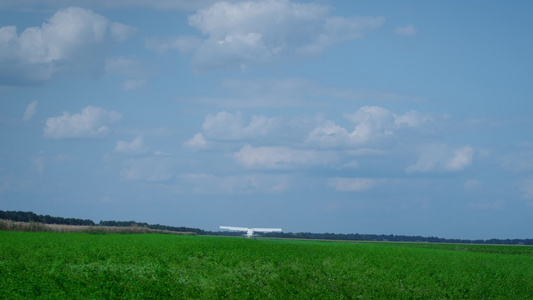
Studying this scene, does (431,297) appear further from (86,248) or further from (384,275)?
(86,248)

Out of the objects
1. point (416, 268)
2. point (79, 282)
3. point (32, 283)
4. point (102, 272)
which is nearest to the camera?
point (32, 283)

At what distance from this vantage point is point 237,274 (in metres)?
31.2

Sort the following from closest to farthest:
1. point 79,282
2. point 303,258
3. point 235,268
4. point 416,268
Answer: point 79,282, point 235,268, point 416,268, point 303,258

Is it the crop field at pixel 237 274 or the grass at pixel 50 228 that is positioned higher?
the grass at pixel 50 228

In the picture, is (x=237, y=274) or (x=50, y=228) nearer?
(x=237, y=274)

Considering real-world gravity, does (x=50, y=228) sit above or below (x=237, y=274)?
above

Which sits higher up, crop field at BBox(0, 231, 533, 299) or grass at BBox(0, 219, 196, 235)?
grass at BBox(0, 219, 196, 235)

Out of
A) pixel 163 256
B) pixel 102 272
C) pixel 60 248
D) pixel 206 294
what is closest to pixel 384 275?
pixel 206 294

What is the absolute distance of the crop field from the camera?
25.2 metres

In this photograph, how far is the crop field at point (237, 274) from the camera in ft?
82.8

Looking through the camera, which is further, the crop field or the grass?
the grass

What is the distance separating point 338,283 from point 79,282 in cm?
1485

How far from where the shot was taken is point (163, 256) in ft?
120

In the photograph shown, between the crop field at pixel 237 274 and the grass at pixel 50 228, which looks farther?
the grass at pixel 50 228
